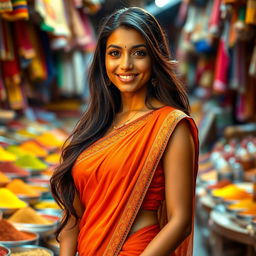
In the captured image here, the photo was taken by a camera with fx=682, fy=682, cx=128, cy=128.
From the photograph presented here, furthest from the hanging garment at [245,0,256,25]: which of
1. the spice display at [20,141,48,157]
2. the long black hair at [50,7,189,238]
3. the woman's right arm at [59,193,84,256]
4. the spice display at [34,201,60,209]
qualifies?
the woman's right arm at [59,193,84,256]

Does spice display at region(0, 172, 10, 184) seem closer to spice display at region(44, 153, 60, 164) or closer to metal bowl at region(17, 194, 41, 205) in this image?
metal bowl at region(17, 194, 41, 205)

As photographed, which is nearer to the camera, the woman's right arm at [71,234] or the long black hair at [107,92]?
the long black hair at [107,92]

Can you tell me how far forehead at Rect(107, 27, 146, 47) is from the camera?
2043 millimetres

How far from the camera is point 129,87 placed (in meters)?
2.08

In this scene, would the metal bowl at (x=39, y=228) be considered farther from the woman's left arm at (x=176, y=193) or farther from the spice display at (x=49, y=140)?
the spice display at (x=49, y=140)

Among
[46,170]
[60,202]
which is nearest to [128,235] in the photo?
[60,202]

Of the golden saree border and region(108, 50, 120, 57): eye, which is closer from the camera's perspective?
the golden saree border

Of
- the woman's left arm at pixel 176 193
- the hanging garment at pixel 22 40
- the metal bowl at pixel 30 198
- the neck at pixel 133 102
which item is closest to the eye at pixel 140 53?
the neck at pixel 133 102

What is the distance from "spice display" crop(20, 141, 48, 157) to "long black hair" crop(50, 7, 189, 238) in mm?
2665

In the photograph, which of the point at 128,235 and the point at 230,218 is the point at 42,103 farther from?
the point at 128,235

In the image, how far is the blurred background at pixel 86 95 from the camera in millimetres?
3842

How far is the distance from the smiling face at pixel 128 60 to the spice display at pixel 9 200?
1.12 metres

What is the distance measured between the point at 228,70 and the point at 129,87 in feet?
16.2

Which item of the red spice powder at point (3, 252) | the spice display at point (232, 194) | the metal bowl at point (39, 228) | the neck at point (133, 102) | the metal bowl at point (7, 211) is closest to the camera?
the neck at point (133, 102)
